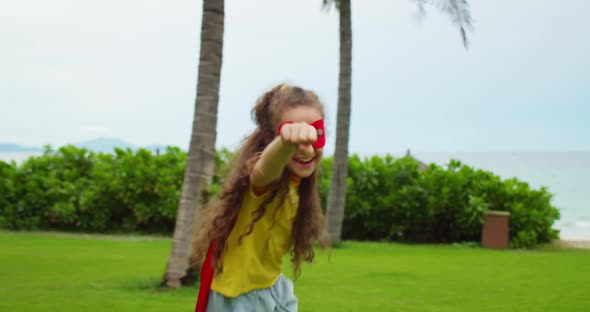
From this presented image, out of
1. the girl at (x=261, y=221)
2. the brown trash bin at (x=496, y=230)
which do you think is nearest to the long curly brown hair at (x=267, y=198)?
the girl at (x=261, y=221)

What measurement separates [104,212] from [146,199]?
2.78ft

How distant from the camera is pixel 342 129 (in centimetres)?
969

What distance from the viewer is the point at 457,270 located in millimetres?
7707

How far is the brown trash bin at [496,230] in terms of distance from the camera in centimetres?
1035

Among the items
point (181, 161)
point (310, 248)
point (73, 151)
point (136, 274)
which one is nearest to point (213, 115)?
point (136, 274)

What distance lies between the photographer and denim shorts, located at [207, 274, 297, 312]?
2.70 meters

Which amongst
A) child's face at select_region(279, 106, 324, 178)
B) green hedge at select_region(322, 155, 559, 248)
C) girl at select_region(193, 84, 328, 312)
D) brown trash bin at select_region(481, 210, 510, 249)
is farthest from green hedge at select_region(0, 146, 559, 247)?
child's face at select_region(279, 106, 324, 178)

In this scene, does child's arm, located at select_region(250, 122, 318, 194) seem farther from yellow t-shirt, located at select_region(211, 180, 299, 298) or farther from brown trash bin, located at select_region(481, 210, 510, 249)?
brown trash bin, located at select_region(481, 210, 510, 249)

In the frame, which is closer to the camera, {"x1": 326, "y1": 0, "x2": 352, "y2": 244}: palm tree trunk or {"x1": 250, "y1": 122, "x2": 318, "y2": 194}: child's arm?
{"x1": 250, "y1": 122, "x2": 318, "y2": 194}: child's arm

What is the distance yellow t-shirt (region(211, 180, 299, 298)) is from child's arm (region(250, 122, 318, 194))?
0.13 m

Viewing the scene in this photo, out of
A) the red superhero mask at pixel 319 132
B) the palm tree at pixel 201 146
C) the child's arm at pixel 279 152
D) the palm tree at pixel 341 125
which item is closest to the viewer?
the child's arm at pixel 279 152

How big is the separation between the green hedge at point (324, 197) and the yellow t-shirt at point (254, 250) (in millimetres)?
8268

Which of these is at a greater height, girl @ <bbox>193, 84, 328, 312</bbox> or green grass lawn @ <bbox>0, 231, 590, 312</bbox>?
girl @ <bbox>193, 84, 328, 312</bbox>

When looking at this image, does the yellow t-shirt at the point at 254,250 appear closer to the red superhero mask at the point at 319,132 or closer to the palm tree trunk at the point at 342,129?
the red superhero mask at the point at 319,132
